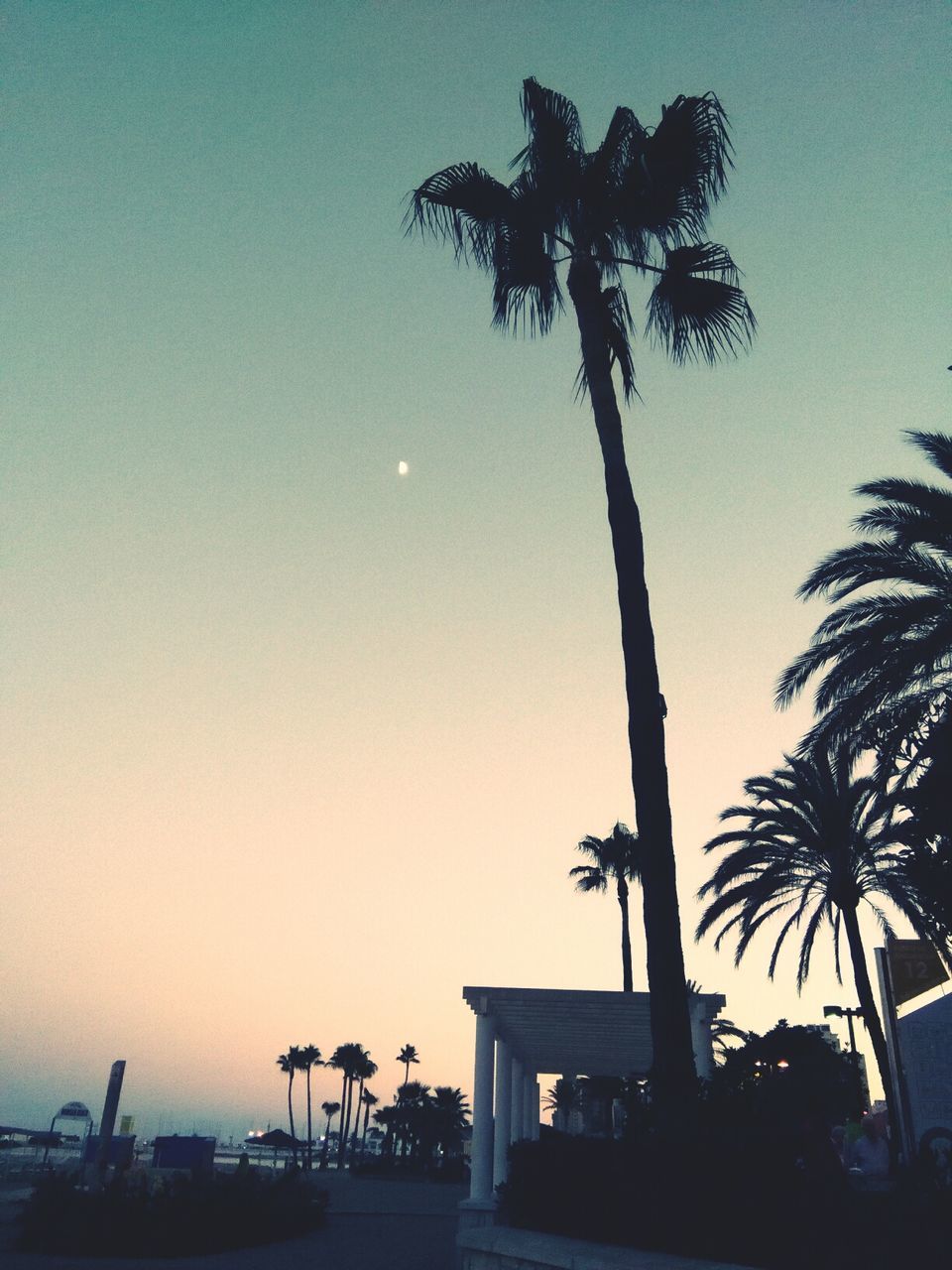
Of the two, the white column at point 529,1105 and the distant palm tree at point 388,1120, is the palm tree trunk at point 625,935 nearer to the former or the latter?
the white column at point 529,1105

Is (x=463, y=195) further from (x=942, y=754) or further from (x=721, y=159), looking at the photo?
(x=942, y=754)

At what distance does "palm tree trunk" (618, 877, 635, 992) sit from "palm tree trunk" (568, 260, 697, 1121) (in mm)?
34183

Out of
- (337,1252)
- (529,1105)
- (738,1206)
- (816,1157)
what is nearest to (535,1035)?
(337,1252)

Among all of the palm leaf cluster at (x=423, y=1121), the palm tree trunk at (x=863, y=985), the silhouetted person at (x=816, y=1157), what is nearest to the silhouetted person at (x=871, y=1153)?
the silhouetted person at (x=816, y=1157)

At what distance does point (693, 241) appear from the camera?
1278 cm

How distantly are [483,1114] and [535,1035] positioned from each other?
9.96 feet

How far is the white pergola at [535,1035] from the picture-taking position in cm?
1541

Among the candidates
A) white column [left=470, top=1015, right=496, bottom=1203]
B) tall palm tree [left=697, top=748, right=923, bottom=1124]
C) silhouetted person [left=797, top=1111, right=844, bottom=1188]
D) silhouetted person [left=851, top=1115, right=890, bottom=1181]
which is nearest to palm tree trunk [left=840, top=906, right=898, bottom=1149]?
tall palm tree [left=697, top=748, right=923, bottom=1124]

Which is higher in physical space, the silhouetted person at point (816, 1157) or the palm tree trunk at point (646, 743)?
the palm tree trunk at point (646, 743)

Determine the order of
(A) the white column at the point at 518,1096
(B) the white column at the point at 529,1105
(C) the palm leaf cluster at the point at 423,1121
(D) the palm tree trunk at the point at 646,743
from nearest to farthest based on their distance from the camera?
(D) the palm tree trunk at the point at 646,743
(A) the white column at the point at 518,1096
(B) the white column at the point at 529,1105
(C) the palm leaf cluster at the point at 423,1121

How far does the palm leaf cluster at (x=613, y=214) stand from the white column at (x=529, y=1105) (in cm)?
1986

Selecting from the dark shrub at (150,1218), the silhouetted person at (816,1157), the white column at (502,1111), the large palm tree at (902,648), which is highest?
the large palm tree at (902,648)

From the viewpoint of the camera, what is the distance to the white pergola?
1541 centimetres

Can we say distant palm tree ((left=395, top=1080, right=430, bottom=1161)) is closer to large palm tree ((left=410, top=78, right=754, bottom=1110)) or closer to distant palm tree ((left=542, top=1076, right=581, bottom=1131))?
distant palm tree ((left=542, top=1076, right=581, bottom=1131))
